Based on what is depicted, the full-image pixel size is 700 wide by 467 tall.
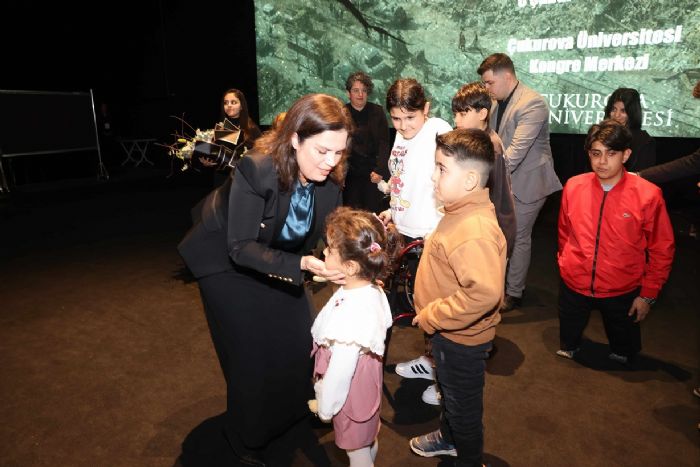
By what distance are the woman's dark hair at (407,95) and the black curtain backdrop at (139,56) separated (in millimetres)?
6760

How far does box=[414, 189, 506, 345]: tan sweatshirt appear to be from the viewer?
62.0 inches

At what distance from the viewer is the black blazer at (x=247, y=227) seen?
5.58 ft

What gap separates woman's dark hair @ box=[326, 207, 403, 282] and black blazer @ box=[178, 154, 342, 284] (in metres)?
0.18

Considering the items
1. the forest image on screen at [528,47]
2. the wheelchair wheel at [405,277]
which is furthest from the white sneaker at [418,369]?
the forest image on screen at [528,47]

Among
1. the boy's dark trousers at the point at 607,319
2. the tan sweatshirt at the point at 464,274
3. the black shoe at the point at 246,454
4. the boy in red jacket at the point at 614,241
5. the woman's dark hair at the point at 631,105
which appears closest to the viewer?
the tan sweatshirt at the point at 464,274

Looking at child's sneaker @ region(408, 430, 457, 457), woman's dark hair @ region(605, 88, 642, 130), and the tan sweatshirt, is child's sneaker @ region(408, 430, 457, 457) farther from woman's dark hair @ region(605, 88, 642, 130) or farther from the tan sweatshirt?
woman's dark hair @ region(605, 88, 642, 130)

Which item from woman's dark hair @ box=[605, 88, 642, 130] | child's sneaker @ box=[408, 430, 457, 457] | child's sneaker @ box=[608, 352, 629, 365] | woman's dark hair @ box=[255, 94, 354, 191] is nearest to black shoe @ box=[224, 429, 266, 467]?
child's sneaker @ box=[408, 430, 457, 457]

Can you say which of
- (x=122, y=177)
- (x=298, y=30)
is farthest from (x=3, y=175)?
(x=298, y=30)

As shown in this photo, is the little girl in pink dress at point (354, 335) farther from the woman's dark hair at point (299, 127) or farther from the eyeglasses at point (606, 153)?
the eyeglasses at point (606, 153)

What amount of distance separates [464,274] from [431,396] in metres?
1.17

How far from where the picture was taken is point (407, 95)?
2.43m

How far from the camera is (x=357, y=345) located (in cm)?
159

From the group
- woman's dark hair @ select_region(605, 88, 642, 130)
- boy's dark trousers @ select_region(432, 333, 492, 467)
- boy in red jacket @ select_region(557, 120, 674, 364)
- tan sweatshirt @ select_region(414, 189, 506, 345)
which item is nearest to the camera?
tan sweatshirt @ select_region(414, 189, 506, 345)

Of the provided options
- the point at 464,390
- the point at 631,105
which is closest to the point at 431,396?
the point at 464,390
